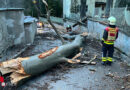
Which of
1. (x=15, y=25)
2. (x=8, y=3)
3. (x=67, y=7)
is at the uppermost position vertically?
(x=67, y=7)

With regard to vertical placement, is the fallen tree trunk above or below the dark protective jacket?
below

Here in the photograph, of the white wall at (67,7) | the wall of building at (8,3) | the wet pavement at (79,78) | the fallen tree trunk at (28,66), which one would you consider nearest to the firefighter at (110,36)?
the wet pavement at (79,78)

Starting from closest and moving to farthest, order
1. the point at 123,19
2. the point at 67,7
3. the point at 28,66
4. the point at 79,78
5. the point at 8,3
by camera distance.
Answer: the point at 28,66 → the point at 79,78 → the point at 123,19 → the point at 8,3 → the point at 67,7

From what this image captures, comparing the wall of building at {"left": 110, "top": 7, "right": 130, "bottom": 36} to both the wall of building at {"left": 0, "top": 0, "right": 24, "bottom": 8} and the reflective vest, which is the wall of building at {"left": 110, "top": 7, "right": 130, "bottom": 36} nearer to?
the reflective vest

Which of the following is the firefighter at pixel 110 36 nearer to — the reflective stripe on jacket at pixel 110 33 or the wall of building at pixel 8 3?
the reflective stripe on jacket at pixel 110 33

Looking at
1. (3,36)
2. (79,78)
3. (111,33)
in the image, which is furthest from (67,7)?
(79,78)

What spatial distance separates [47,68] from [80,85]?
3.90 feet

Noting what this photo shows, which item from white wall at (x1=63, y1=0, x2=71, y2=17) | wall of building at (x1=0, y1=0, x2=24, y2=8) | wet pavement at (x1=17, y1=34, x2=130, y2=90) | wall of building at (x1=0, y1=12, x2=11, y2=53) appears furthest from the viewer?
white wall at (x1=63, y1=0, x2=71, y2=17)

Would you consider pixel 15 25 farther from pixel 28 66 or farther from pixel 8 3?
pixel 28 66

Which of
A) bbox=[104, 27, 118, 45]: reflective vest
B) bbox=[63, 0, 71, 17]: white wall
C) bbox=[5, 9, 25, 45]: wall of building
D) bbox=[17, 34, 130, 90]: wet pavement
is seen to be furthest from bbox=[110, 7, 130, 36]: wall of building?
bbox=[63, 0, 71, 17]: white wall

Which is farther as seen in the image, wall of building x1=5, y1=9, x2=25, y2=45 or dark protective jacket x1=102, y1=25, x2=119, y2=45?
wall of building x1=5, y1=9, x2=25, y2=45

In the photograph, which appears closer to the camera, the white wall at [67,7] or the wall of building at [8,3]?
the wall of building at [8,3]

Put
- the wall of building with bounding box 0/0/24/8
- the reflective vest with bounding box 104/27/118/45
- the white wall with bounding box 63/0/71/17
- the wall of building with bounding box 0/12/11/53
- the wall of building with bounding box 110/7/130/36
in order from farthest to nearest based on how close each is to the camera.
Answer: the white wall with bounding box 63/0/71/17 < the wall of building with bounding box 0/0/24/8 < the wall of building with bounding box 110/7/130/36 < the wall of building with bounding box 0/12/11/53 < the reflective vest with bounding box 104/27/118/45

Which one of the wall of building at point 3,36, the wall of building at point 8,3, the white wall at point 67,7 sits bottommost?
the wall of building at point 3,36
